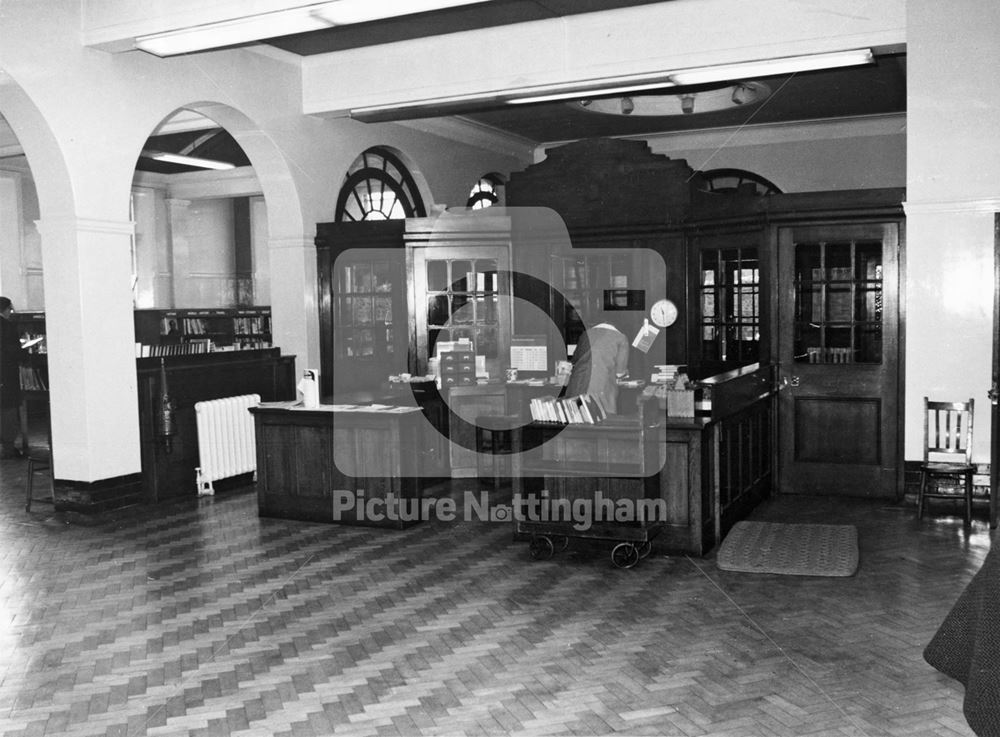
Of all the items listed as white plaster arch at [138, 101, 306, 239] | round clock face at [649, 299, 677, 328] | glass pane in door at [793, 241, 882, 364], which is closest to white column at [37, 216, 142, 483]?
white plaster arch at [138, 101, 306, 239]

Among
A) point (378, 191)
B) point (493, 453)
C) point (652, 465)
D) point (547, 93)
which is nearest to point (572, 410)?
point (652, 465)

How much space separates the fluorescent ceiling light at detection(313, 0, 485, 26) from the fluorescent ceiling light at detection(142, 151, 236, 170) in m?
7.21

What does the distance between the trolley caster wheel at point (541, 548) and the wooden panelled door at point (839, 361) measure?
318 centimetres

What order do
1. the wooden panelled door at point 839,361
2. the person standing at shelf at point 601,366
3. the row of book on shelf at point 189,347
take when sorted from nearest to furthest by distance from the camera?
1. the person standing at shelf at point 601,366
2. the wooden panelled door at point 839,361
3. the row of book on shelf at point 189,347

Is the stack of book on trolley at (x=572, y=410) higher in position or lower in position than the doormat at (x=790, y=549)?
higher

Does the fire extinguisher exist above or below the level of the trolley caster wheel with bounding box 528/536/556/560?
above

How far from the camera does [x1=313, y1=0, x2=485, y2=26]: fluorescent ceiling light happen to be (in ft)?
21.9

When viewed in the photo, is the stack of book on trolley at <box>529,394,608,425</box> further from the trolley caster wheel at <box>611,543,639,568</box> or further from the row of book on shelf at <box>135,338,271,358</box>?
the row of book on shelf at <box>135,338,271,358</box>

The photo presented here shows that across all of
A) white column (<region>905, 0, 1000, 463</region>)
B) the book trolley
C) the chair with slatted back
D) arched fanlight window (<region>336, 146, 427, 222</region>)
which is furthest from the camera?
arched fanlight window (<region>336, 146, 427, 222</region>)

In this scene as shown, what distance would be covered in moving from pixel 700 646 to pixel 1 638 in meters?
3.73

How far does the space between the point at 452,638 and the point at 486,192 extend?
1026 cm

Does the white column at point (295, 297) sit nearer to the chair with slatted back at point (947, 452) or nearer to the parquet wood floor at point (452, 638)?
the parquet wood floor at point (452, 638)

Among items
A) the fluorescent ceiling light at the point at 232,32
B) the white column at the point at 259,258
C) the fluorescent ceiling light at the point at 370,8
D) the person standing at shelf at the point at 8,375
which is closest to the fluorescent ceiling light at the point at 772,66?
the fluorescent ceiling light at the point at 370,8

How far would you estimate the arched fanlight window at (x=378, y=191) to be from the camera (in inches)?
452
